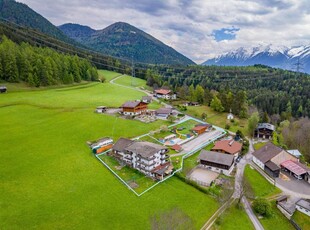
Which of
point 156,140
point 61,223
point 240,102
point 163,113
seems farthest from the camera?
point 240,102

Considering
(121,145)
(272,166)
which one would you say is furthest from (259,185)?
(121,145)

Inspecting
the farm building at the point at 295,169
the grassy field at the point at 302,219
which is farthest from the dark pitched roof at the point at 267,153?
the grassy field at the point at 302,219

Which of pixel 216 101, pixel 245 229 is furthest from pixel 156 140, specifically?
pixel 216 101

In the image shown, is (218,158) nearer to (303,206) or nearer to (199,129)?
(303,206)

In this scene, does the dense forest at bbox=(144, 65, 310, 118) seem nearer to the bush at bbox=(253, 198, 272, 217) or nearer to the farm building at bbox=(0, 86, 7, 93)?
the bush at bbox=(253, 198, 272, 217)

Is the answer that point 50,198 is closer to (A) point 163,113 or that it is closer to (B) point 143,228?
(B) point 143,228
